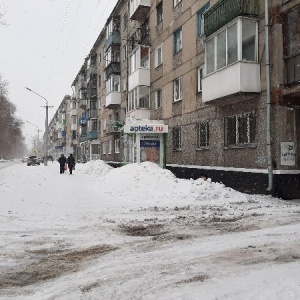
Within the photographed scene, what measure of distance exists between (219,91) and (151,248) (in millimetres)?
8876

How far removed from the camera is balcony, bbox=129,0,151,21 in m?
22.4

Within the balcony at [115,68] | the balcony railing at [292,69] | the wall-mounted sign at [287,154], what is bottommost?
the wall-mounted sign at [287,154]

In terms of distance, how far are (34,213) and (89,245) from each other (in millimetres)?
3365

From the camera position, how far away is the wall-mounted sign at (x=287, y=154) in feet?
36.1

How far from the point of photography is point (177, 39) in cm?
1900

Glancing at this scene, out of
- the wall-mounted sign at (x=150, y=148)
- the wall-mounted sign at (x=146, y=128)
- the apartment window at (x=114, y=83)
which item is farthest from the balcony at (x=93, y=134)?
the wall-mounted sign at (x=146, y=128)

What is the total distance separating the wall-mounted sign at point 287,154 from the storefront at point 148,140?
340 inches

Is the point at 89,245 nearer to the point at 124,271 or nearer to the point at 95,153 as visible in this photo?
the point at 124,271

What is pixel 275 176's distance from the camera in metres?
11.2

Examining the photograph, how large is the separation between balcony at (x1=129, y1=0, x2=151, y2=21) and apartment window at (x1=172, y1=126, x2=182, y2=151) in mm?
9054

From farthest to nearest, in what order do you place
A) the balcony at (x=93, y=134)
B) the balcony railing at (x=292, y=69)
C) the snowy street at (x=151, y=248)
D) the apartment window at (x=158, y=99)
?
the balcony at (x=93, y=134) → the apartment window at (x=158, y=99) → the balcony railing at (x=292, y=69) → the snowy street at (x=151, y=248)

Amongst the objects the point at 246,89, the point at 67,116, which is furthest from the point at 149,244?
the point at 67,116

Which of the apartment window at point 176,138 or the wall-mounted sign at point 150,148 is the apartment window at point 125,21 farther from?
the apartment window at point 176,138

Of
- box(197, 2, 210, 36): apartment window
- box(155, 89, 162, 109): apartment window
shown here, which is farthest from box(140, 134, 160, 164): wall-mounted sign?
box(197, 2, 210, 36): apartment window
